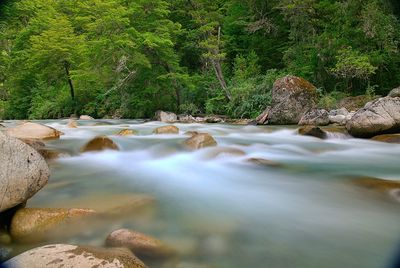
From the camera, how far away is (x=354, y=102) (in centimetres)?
1340

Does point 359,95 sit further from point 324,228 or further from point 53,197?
point 53,197

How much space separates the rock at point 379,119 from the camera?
8203 millimetres

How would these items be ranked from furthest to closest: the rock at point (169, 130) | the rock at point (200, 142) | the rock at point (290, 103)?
the rock at point (290, 103)
the rock at point (169, 130)
the rock at point (200, 142)


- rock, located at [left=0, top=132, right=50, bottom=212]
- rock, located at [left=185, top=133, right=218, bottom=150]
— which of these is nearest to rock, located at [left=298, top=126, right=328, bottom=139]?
rock, located at [left=185, top=133, right=218, bottom=150]

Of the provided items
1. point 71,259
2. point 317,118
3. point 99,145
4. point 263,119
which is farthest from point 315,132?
point 71,259

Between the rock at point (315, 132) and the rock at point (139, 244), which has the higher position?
the rock at point (139, 244)

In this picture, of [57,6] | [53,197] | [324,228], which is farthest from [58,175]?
[57,6]

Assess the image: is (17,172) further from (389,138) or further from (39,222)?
(389,138)

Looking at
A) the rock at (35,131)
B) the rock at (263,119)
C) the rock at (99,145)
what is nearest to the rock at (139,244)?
the rock at (99,145)

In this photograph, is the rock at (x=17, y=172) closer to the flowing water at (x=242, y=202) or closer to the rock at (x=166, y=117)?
the flowing water at (x=242, y=202)

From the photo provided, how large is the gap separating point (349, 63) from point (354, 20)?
206 centimetres

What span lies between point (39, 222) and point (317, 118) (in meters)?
10.5

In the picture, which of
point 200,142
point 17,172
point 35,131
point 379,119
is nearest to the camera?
point 17,172

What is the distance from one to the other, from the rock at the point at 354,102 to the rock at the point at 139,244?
12085 millimetres
